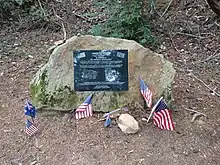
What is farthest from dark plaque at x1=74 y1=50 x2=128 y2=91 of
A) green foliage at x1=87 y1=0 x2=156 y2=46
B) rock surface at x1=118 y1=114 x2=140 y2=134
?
green foliage at x1=87 y1=0 x2=156 y2=46

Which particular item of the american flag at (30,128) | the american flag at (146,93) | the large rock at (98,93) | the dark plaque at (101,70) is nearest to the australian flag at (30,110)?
the american flag at (30,128)

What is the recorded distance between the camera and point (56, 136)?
2969mm

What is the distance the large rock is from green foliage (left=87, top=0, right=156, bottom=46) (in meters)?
1.03

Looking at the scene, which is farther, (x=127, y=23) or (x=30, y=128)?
(x=127, y=23)

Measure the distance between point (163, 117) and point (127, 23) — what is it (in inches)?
55.6

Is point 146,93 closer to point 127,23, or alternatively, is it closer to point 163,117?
point 163,117

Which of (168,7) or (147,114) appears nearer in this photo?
(147,114)

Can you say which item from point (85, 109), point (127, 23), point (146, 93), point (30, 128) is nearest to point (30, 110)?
point (30, 128)

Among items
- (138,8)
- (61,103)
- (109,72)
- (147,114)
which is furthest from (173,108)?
(138,8)

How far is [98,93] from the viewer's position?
310 centimetres

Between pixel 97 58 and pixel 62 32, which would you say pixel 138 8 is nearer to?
pixel 62 32

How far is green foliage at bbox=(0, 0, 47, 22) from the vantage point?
491 cm

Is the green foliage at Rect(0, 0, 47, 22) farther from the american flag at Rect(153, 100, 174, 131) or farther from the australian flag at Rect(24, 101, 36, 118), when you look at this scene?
the american flag at Rect(153, 100, 174, 131)

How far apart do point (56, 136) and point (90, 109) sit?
270 millimetres
